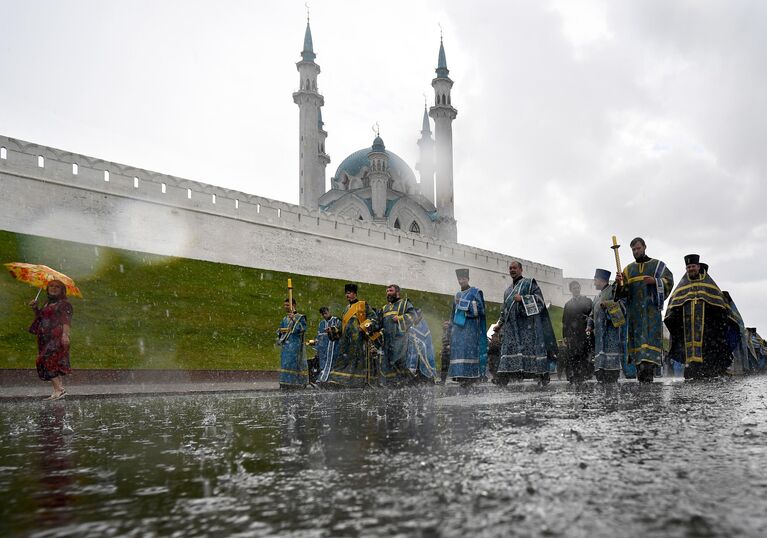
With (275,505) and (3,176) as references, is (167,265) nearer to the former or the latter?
(3,176)

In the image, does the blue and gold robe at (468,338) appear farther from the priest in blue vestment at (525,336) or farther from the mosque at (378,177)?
the mosque at (378,177)

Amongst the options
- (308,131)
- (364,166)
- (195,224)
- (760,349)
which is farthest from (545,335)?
(364,166)

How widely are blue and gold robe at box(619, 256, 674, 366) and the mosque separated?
41509 millimetres

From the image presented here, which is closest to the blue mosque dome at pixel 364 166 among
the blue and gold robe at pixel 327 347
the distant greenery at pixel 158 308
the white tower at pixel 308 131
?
the white tower at pixel 308 131

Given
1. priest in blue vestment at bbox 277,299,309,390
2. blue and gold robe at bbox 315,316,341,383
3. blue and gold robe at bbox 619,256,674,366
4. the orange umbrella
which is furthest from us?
priest in blue vestment at bbox 277,299,309,390

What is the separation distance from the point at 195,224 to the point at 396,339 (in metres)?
24.4

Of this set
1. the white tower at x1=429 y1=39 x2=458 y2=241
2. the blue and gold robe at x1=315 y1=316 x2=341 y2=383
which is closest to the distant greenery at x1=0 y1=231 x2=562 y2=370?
the blue and gold robe at x1=315 y1=316 x2=341 y2=383

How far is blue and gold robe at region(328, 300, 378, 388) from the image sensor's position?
33.7ft

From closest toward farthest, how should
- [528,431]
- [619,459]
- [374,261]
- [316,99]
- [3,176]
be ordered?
[619,459] < [528,431] < [3,176] < [374,261] < [316,99]

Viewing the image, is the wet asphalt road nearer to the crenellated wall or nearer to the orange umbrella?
the orange umbrella

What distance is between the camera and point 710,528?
4.07 ft

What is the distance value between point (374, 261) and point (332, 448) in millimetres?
37630

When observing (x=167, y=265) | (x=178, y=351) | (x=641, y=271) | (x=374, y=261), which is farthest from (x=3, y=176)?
(x=641, y=271)

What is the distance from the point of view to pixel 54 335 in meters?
8.35
